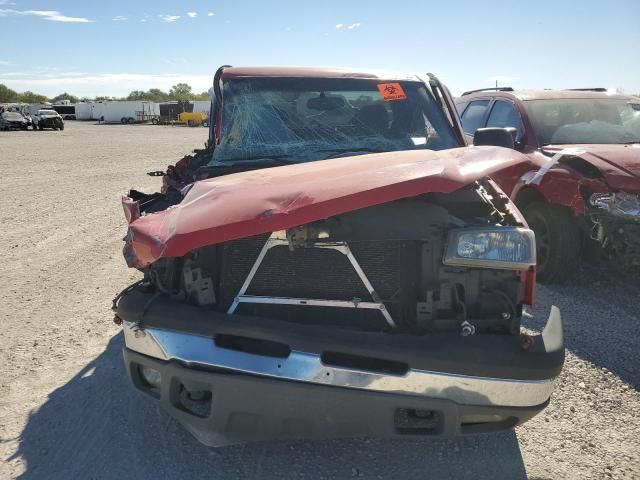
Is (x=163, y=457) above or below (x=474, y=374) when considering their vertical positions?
below

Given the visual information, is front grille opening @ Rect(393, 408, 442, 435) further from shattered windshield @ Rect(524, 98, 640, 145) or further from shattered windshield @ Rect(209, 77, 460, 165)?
shattered windshield @ Rect(524, 98, 640, 145)

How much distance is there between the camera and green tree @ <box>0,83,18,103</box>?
94500 millimetres

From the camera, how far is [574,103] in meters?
6.04

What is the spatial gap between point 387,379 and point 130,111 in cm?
6449

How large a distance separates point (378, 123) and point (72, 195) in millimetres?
8233

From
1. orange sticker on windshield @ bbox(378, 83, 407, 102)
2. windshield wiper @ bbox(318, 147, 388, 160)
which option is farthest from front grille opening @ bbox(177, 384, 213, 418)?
orange sticker on windshield @ bbox(378, 83, 407, 102)

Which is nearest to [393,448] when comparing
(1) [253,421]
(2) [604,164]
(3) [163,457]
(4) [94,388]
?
(1) [253,421]

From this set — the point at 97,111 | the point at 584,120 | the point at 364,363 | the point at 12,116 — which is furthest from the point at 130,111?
the point at 364,363

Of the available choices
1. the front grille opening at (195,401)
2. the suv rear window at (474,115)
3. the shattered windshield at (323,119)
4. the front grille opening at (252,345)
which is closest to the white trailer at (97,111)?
the suv rear window at (474,115)

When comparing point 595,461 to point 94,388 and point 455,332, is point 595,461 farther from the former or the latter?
point 94,388

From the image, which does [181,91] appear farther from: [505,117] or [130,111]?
[505,117]

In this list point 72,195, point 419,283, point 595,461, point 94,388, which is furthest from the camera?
point 72,195

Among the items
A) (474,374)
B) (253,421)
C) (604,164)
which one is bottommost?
(253,421)

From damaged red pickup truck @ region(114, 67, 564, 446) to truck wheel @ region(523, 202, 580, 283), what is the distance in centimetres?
241
